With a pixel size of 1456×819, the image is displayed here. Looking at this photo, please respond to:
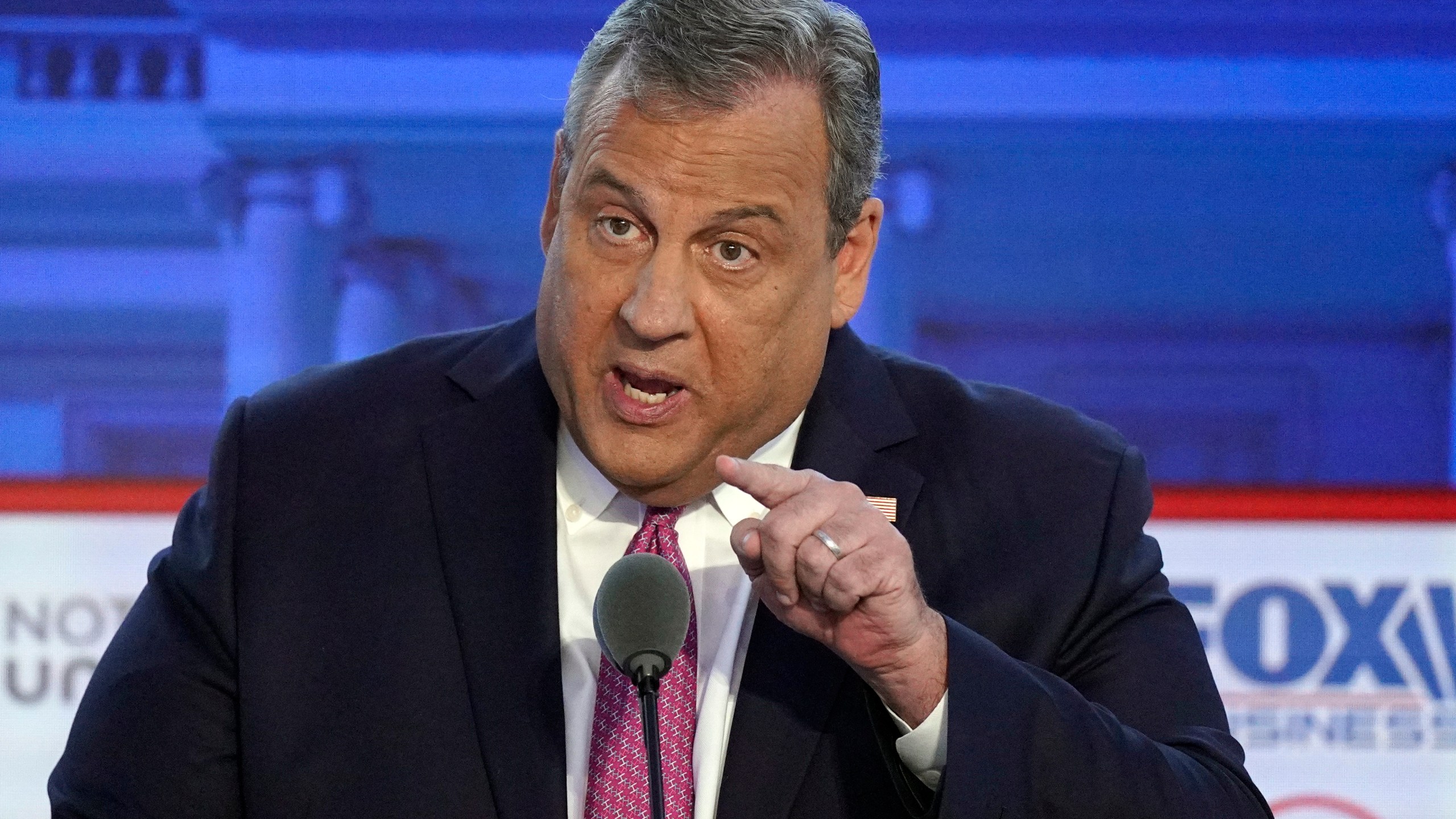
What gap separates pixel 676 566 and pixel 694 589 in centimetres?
11

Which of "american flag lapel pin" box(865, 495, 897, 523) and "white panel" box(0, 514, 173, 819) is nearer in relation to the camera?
"american flag lapel pin" box(865, 495, 897, 523)

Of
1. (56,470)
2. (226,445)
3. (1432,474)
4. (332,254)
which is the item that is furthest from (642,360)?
(1432,474)

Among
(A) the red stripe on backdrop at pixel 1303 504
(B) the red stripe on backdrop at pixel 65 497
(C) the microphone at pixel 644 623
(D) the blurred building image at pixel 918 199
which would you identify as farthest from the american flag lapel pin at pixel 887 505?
(B) the red stripe on backdrop at pixel 65 497

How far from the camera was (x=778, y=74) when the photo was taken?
184 cm

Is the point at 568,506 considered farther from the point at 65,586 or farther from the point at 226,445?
the point at 65,586

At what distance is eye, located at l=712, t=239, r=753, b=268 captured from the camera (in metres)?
1.83

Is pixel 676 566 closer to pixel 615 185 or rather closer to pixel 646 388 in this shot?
pixel 646 388

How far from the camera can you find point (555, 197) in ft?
6.54

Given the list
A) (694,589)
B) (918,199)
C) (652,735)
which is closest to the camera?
(652,735)

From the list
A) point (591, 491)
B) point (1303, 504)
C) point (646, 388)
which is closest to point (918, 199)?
point (1303, 504)

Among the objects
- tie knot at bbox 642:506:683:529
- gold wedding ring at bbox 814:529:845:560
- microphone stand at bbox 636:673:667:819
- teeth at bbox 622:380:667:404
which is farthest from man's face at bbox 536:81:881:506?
microphone stand at bbox 636:673:667:819

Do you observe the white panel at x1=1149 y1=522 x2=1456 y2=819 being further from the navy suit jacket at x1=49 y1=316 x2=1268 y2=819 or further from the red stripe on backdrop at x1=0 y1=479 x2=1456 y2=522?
the navy suit jacket at x1=49 y1=316 x2=1268 y2=819

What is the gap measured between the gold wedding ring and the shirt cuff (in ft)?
0.80

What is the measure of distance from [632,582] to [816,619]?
0.27 m
